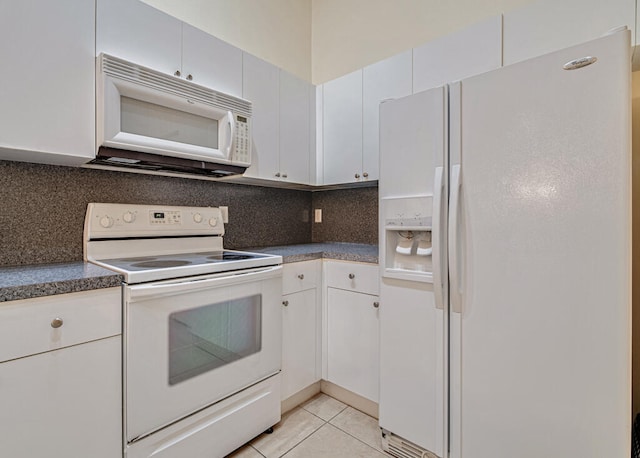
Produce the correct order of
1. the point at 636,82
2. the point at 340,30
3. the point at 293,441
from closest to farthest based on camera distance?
the point at 636,82, the point at 293,441, the point at 340,30

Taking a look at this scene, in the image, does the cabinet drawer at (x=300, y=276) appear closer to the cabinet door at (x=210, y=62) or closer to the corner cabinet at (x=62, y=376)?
the corner cabinet at (x=62, y=376)

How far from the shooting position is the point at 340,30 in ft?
8.68

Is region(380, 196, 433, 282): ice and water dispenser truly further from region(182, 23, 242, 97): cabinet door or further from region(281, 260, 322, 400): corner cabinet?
region(182, 23, 242, 97): cabinet door

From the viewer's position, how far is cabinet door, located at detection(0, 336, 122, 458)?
953 mm

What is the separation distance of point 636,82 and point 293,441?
244 centimetres

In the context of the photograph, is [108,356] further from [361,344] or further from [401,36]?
[401,36]

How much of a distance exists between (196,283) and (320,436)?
1.09 meters

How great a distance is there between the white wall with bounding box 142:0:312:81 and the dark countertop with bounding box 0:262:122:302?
63.3 inches

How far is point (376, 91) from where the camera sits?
207 centimetres

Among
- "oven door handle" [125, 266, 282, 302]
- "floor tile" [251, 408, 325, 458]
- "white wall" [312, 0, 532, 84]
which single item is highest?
"white wall" [312, 0, 532, 84]

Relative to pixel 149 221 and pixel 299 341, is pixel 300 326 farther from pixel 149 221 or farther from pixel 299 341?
pixel 149 221

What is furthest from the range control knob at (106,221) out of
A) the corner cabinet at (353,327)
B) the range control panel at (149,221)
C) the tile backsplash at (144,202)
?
the corner cabinet at (353,327)

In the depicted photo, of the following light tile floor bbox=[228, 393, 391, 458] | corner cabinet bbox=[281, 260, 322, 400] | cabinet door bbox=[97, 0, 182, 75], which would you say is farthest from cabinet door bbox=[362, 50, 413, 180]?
light tile floor bbox=[228, 393, 391, 458]

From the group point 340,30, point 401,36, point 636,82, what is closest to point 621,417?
point 636,82
